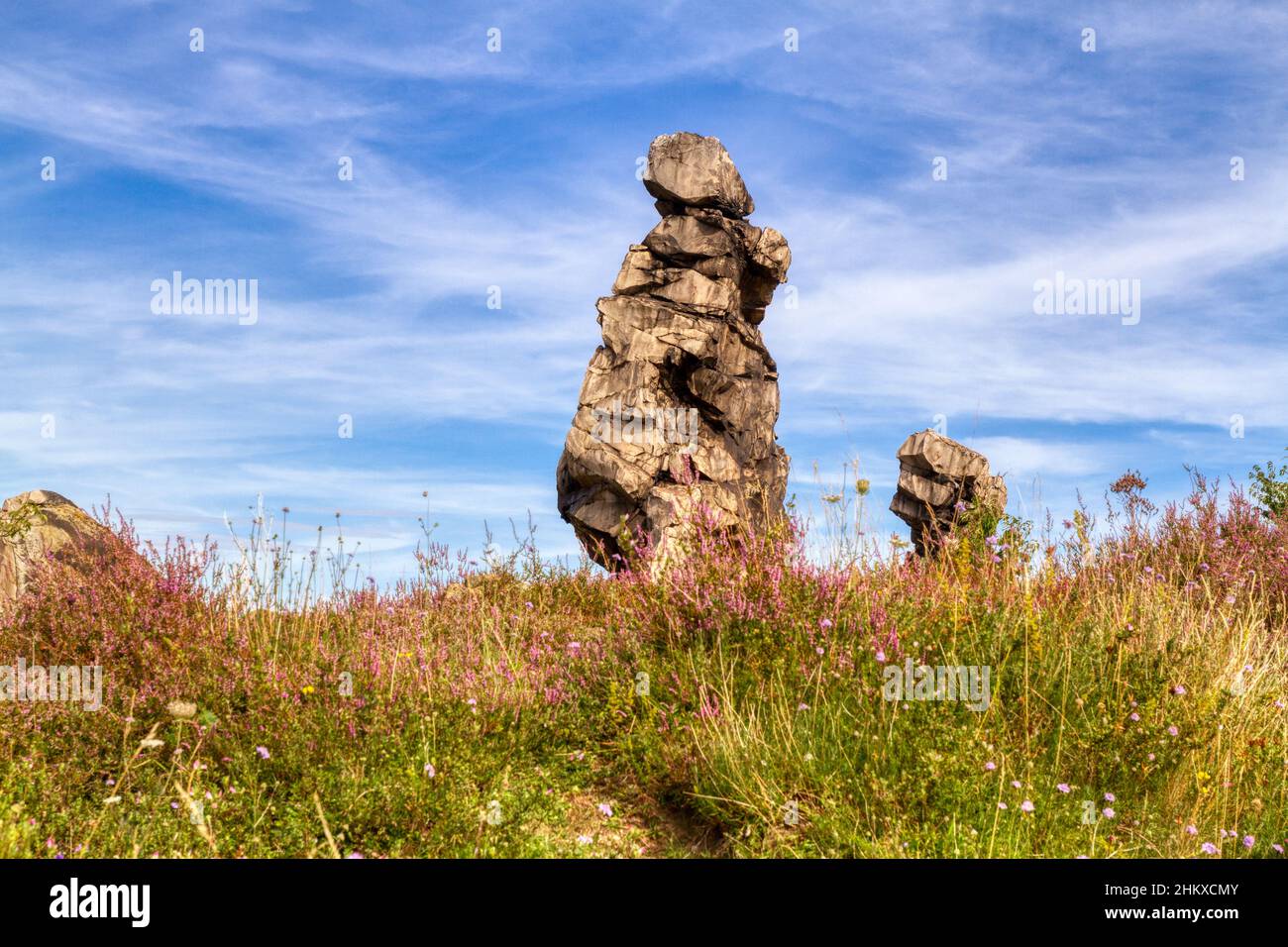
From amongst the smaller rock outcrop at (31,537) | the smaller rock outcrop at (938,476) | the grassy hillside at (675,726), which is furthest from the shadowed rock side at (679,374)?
the smaller rock outcrop at (31,537)

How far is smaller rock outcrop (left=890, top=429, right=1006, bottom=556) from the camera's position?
17297 millimetres

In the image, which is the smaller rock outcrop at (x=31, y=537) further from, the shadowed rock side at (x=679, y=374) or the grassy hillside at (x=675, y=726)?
A: the shadowed rock side at (x=679, y=374)

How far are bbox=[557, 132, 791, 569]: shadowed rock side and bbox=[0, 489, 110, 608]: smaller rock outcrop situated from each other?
231 inches

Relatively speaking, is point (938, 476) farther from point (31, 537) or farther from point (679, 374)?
point (31, 537)

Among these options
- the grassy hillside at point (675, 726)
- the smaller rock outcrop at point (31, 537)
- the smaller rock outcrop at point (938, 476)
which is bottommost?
the grassy hillside at point (675, 726)

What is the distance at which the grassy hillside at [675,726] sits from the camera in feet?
15.1

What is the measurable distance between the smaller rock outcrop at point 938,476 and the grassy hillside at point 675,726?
9.60 metres

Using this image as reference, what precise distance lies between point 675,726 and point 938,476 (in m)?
13.2

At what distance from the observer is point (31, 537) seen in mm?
8250

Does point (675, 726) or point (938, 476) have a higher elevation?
point (938, 476)

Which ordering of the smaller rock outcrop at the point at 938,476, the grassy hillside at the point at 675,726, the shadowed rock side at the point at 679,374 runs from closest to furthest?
the grassy hillside at the point at 675,726 < the shadowed rock side at the point at 679,374 < the smaller rock outcrop at the point at 938,476

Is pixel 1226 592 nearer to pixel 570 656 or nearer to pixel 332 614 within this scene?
pixel 570 656

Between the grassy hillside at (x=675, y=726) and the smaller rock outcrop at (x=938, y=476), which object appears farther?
the smaller rock outcrop at (x=938, y=476)

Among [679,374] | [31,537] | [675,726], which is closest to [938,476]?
[679,374]
